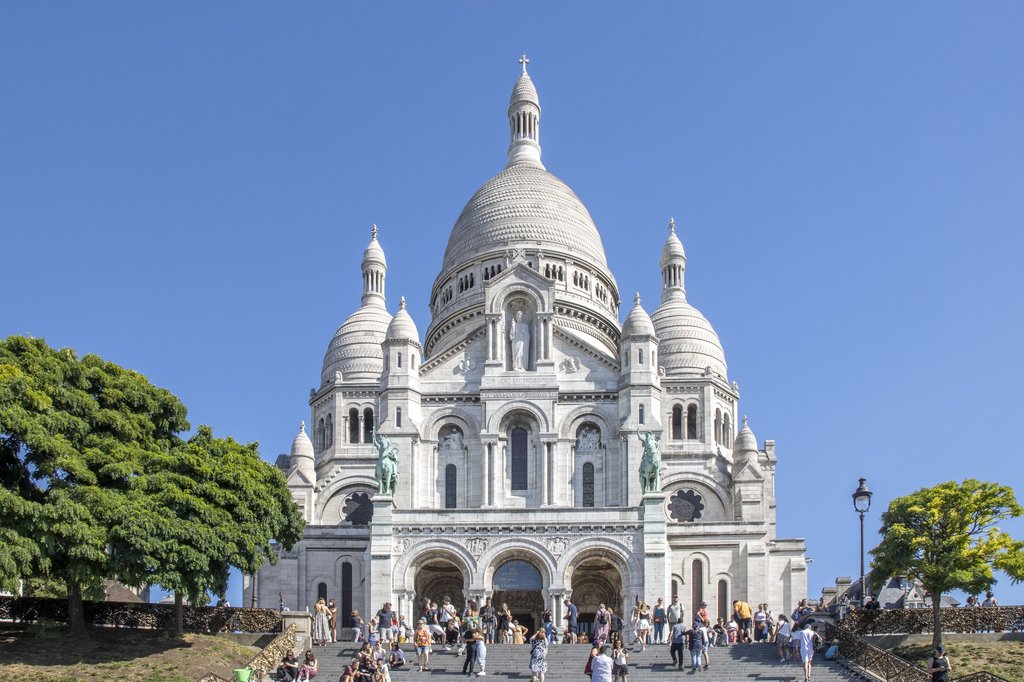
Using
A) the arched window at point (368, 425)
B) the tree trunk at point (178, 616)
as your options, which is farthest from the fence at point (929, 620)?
the arched window at point (368, 425)

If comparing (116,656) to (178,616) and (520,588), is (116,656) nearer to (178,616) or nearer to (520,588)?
(178,616)

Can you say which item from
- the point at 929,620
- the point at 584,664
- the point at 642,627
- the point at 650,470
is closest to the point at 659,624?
the point at 642,627

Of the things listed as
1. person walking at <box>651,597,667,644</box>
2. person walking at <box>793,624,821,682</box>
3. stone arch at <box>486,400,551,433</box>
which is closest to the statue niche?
stone arch at <box>486,400,551,433</box>

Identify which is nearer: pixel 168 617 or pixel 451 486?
pixel 168 617

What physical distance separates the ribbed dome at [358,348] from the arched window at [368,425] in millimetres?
2085

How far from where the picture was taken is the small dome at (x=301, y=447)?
7838 centimetres

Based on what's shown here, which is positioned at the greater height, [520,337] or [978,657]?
[520,337]

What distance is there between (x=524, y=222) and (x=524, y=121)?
1486 cm

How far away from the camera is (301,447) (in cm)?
7862

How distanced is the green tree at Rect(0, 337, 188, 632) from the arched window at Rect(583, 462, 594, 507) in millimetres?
22599

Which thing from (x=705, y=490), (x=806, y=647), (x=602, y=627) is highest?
(x=705, y=490)

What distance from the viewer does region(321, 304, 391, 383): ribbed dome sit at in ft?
274

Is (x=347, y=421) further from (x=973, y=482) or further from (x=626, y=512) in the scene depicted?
(x=973, y=482)

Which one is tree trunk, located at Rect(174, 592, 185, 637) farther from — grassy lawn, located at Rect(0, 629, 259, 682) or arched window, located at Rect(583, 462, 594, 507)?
arched window, located at Rect(583, 462, 594, 507)
